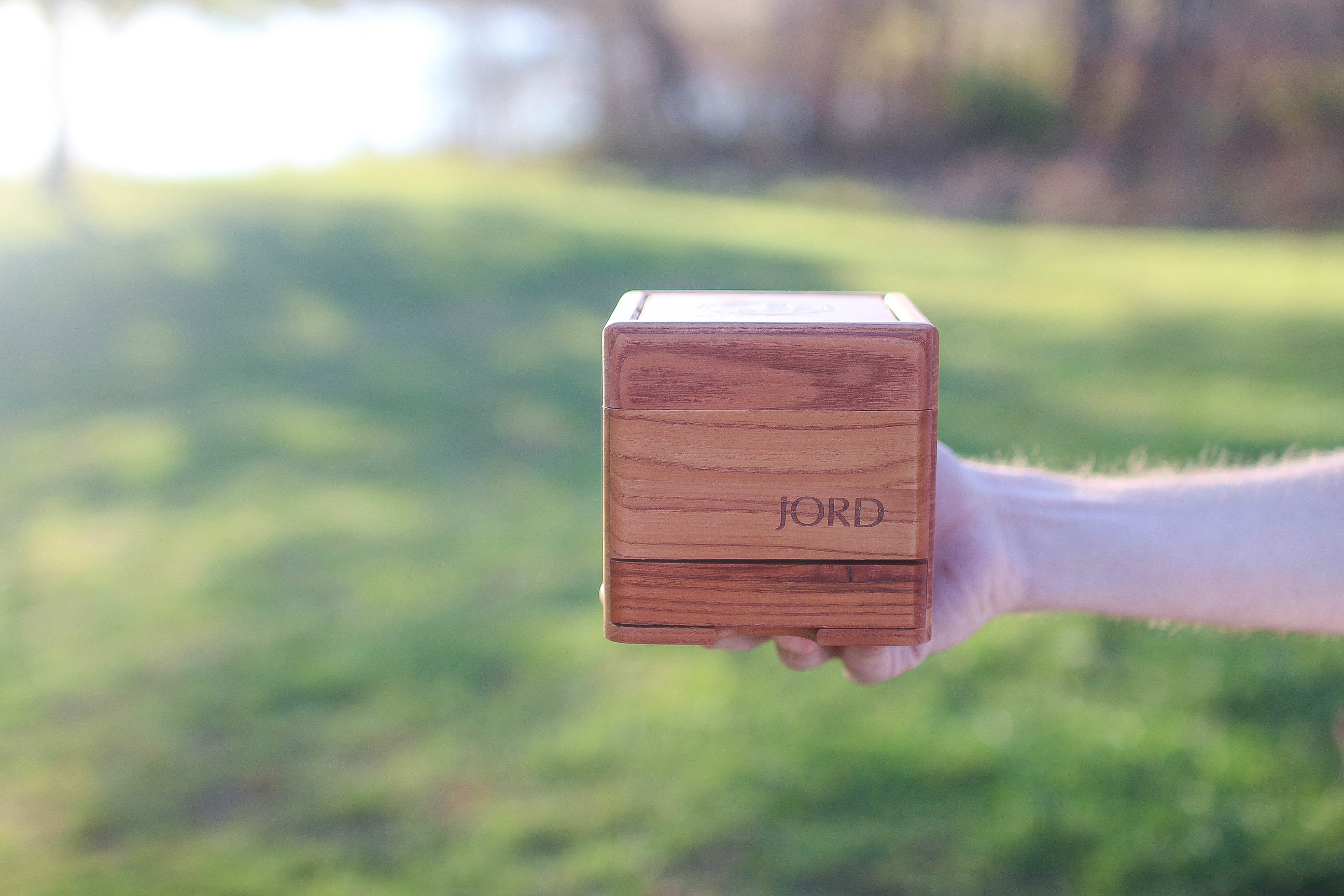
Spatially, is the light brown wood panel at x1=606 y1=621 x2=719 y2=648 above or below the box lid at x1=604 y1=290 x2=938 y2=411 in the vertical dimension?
below

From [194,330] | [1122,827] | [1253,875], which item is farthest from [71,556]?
[1253,875]

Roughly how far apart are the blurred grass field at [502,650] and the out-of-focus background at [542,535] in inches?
0.8

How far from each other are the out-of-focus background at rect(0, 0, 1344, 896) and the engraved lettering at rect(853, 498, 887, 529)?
0.76 m

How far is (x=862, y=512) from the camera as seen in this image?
56.8 inches

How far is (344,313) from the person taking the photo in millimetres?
8875

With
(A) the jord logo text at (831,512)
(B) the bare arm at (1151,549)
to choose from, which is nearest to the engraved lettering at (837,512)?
(A) the jord logo text at (831,512)

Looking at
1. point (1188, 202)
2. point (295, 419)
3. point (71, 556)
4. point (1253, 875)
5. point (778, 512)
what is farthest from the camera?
point (1188, 202)

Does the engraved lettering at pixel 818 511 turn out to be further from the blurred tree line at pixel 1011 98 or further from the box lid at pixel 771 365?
the blurred tree line at pixel 1011 98

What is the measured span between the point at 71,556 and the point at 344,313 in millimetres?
3868

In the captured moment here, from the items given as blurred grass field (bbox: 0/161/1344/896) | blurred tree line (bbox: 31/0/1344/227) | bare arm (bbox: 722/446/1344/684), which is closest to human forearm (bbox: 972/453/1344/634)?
bare arm (bbox: 722/446/1344/684)

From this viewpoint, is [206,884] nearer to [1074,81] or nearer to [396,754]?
[396,754]

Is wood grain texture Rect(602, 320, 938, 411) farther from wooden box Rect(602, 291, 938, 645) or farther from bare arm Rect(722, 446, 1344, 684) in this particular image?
bare arm Rect(722, 446, 1344, 684)

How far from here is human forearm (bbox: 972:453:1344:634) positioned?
5.87ft

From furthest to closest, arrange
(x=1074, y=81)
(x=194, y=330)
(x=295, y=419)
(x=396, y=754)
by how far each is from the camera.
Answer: (x=1074, y=81) → (x=194, y=330) → (x=295, y=419) → (x=396, y=754)
